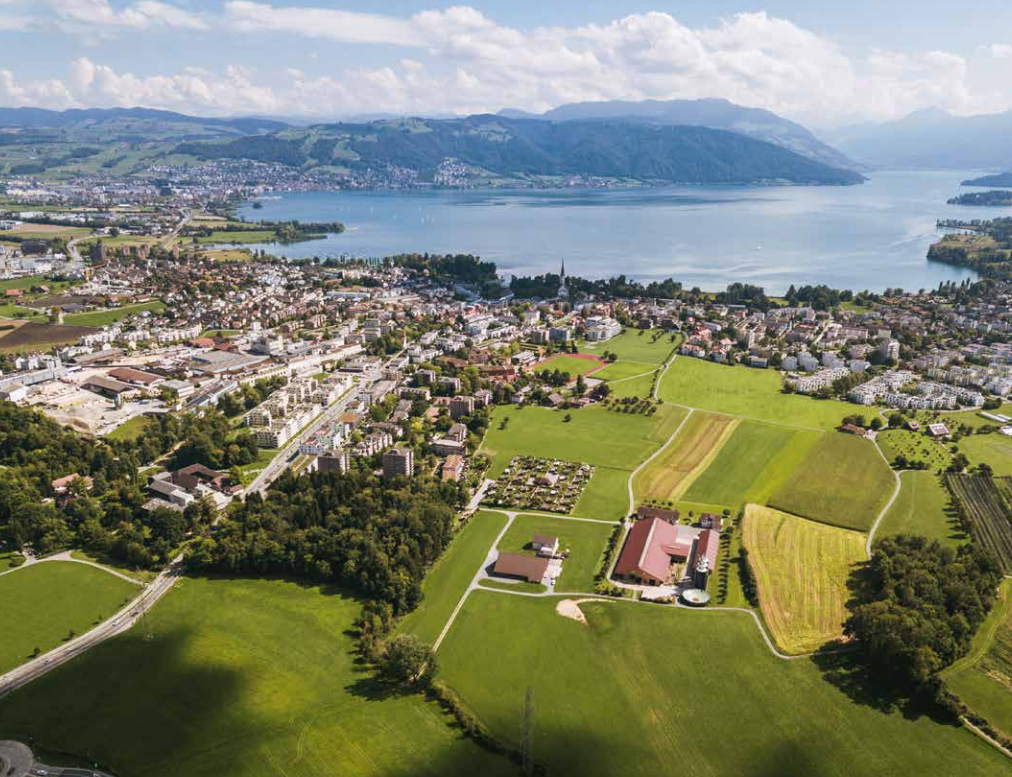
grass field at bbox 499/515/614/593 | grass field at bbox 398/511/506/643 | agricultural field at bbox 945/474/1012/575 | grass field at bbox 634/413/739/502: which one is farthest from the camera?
grass field at bbox 634/413/739/502

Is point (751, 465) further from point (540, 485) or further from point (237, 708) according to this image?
point (237, 708)

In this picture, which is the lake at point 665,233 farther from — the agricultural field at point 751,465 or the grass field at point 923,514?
the grass field at point 923,514

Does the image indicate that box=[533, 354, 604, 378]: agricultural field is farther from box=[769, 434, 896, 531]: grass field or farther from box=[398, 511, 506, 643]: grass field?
box=[398, 511, 506, 643]: grass field

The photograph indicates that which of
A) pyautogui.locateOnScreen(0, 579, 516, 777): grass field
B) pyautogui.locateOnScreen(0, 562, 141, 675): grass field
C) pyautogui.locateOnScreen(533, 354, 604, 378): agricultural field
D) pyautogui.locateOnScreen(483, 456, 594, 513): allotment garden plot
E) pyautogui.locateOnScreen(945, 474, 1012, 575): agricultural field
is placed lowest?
pyautogui.locateOnScreen(0, 562, 141, 675): grass field

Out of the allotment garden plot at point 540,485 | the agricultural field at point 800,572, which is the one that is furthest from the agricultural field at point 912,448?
the allotment garden plot at point 540,485

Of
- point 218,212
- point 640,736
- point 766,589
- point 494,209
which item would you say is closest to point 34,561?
point 640,736

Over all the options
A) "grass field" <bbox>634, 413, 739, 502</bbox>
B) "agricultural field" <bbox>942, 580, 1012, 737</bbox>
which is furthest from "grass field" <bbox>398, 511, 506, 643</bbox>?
"agricultural field" <bbox>942, 580, 1012, 737</bbox>

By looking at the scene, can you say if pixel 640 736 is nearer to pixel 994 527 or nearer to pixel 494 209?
pixel 994 527
